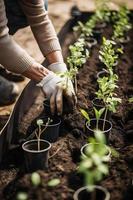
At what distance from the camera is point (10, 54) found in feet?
9.64

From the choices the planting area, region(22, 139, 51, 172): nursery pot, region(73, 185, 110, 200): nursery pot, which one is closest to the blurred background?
the planting area

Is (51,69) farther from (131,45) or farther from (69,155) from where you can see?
(131,45)

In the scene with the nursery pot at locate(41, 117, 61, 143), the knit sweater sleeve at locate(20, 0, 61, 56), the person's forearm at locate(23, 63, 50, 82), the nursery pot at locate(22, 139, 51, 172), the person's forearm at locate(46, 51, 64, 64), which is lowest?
the nursery pot at locate(41, 117, 61, 143)

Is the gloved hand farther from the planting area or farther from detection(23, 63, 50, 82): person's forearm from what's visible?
the planting area

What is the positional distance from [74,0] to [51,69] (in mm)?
4093

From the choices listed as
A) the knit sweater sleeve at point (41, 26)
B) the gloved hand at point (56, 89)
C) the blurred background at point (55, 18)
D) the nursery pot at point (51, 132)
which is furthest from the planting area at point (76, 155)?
the blurred background at point (55, 18)

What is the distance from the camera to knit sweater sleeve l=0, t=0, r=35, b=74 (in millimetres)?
2893

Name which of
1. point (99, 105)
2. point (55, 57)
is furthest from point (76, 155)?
point (55, 57)

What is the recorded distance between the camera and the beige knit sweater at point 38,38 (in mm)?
2922

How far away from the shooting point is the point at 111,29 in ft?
18.3

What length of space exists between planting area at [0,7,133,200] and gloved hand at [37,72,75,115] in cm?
24

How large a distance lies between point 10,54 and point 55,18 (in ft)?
10.9

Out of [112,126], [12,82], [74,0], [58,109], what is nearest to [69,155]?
[58,109]

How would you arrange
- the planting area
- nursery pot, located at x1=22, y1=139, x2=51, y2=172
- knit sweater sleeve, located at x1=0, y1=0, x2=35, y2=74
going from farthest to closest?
knit sweater sleeve, located at x1=0, y1=0, x2=35, y2=74
nursery pot, located at x1=22, y1=139, x2=51, y2=172
the planting area
